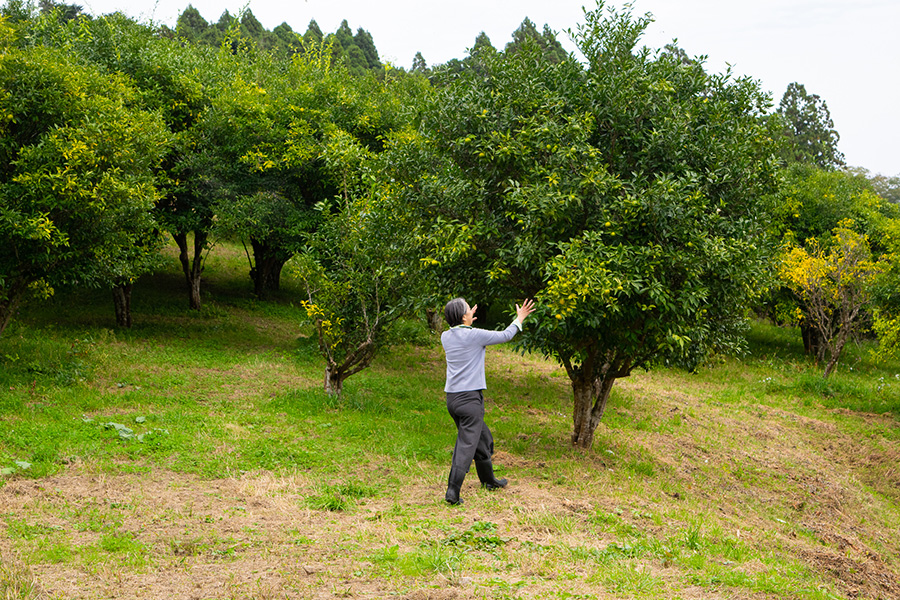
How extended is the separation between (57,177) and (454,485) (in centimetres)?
841

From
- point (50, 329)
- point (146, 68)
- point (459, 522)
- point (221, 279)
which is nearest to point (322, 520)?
point (459, 522)

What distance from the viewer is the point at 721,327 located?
32.0ft

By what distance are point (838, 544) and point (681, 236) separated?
398 centimetres

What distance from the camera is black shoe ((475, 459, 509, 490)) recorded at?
7312 mm

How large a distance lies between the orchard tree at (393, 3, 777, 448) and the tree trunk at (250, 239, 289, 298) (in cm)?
1382

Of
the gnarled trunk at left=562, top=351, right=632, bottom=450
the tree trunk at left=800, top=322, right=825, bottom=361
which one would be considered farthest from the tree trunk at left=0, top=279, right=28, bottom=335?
the tree trunk at left=800, top=322, right=825, bottom=361

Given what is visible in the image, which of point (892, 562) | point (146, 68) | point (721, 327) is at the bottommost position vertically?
point (892, 562)

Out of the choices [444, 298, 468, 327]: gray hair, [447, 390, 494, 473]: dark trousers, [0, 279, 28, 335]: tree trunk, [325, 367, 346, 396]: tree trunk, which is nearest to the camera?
[447, 390, 494, 473]: dark trousers

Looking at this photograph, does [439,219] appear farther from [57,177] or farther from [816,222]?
[816,222]

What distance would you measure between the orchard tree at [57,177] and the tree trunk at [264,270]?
9583mm

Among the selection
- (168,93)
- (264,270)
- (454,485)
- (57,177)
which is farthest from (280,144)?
(454,485)

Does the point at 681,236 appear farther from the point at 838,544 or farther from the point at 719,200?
the point at 838,544

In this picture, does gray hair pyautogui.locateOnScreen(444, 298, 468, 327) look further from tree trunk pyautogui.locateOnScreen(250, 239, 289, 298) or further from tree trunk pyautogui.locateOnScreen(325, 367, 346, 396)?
tree trunk pyautogui.locateOnScreen(250, 239, 289, 298)

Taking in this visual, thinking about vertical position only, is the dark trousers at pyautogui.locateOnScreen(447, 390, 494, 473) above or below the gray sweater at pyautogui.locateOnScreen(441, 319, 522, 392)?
below
